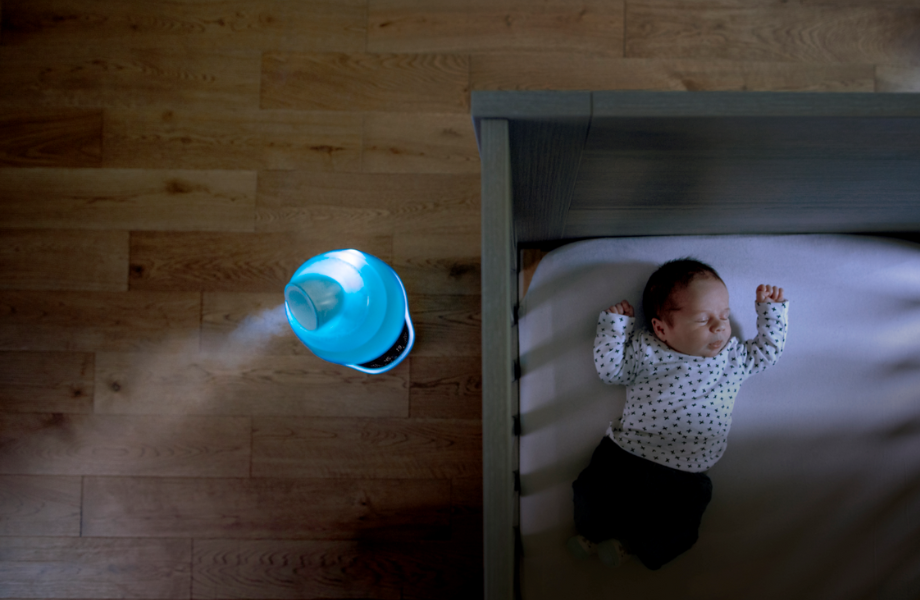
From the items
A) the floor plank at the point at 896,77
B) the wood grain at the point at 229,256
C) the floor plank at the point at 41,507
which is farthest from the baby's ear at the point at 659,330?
→ the floor plank at the point at 41,507

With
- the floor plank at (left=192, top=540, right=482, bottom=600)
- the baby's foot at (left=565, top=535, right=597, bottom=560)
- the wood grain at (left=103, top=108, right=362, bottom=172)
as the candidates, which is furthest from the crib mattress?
the wood grain at (left=103, top=108, right=362, bottom=172)

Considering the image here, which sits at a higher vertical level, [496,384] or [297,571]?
[496,384]

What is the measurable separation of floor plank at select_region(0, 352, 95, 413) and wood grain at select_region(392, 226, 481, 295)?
673mm

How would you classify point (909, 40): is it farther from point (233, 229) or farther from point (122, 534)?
point (122, 534)

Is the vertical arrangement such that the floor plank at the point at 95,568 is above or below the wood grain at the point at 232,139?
below

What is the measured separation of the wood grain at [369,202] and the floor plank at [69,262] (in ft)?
1.02

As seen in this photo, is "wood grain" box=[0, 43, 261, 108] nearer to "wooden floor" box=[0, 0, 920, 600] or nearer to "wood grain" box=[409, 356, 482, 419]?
"wooden floor" box=[0, 0, 920, 600]

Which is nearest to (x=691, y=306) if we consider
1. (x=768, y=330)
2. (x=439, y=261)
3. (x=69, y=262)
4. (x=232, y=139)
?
(x=768, y=330)

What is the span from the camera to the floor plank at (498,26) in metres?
1.12

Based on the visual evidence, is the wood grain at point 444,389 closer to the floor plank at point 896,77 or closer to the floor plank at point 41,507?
the floor plank at point 41,507

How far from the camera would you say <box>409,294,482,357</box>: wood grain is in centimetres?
106

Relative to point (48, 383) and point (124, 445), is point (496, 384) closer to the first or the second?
point (124, 445)

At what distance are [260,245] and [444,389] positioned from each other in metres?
0.48

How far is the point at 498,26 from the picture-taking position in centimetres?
113
